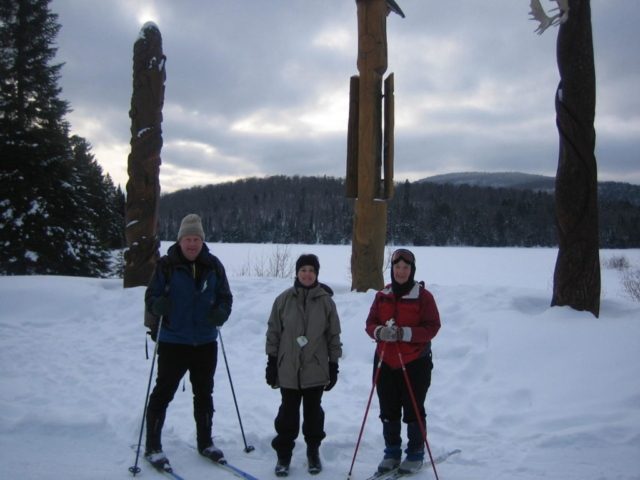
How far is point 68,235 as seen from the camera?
42.7 ft

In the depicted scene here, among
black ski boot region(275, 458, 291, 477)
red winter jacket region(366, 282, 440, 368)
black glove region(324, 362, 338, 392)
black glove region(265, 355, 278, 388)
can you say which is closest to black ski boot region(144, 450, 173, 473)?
black ski boot region(275, 458, 291, 477)

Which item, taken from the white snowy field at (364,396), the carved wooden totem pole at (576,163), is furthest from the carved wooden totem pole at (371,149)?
the carved wooden totem pole at (576,163)

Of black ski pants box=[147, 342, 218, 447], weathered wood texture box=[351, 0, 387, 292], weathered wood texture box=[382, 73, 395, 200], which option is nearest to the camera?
black ski pants box=[147, 342, 218, 447]

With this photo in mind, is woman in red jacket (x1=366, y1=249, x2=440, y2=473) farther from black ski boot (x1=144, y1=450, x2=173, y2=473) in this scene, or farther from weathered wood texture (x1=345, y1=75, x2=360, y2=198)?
weathered wood texture (x1=345, y1=75, x2=360, y2=198)

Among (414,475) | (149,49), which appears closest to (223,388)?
(414,475)

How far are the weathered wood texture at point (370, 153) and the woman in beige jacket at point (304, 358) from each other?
3.99 m

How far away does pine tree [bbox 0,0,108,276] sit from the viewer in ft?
40.9

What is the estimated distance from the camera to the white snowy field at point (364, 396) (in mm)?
3375

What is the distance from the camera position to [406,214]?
5806 centimetres

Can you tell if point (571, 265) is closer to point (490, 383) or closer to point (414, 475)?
point (490, 383)

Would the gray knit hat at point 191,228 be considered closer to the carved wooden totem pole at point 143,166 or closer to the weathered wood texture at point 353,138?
the weathered wood texture at point 353,138

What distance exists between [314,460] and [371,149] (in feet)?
17.1

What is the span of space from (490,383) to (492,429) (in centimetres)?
81

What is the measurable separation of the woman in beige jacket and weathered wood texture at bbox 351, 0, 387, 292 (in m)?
3.99
